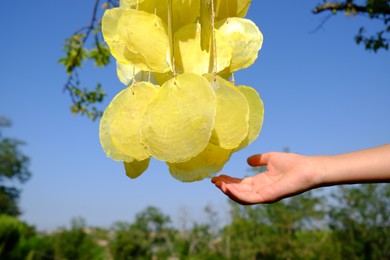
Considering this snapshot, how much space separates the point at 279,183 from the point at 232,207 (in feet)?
40.9

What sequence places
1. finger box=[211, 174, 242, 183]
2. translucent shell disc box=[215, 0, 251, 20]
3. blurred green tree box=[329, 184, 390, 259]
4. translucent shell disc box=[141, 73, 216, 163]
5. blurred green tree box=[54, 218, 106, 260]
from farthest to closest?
blurred green tree box=[54, 218, 106, 260] < blurred green tree box=[329, 184, 390, 259] < finger box=[211, 174, 242, 183] < translucent shell disc box=[215, 0, 251, 20] < translucent shell disc box=[141, 73, 216, 163]

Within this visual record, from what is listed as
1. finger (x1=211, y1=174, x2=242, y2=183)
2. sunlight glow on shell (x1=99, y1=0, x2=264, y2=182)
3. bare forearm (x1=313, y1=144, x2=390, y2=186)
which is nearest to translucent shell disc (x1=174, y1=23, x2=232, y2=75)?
sunlight glow on shell (x1=99, y1=0, x2=264, y2=182)

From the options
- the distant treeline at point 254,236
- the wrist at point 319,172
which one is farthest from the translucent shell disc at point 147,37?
the distant treeline at point 254,236

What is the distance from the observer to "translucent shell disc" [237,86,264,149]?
15.9 inches

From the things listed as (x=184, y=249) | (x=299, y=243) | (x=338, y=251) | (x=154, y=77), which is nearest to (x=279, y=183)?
(x=154, y=77)

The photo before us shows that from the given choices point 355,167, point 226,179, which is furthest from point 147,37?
point 355,167

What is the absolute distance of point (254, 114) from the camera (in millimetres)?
410

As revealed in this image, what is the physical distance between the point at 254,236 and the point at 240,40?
11997 mm

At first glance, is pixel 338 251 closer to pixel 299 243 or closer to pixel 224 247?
pixel 299 243

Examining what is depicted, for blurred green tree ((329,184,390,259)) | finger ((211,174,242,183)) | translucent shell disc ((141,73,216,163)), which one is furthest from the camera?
blurred green tree ((329,184,390,259))

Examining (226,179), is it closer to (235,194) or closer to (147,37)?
(235,194)

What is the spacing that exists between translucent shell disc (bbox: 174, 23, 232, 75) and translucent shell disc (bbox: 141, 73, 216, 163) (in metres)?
0.04

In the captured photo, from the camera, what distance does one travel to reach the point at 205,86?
13.4 inches

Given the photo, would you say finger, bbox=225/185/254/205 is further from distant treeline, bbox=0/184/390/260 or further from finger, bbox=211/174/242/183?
distant treeline, bbox=0/184/390/260
